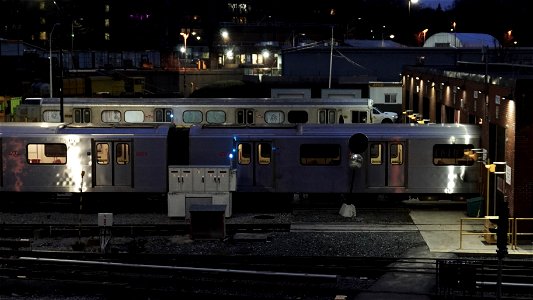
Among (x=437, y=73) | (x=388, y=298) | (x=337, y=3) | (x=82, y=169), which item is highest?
(x=337, y=3)

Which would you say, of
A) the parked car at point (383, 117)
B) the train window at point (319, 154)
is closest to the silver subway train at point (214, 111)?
the parked car at point (383, 117)

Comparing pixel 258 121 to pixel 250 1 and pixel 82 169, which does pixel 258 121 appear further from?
pixel 250 1

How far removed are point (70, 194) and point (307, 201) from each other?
7840mm

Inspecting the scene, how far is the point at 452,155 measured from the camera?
1008 inches

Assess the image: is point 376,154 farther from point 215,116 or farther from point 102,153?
point 215,116

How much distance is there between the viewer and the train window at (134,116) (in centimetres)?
3650

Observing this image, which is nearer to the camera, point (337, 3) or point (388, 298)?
point (388, 298)

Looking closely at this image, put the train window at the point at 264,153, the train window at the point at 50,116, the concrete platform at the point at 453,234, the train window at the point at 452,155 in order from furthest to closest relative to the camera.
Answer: the train window at the point at 50,116, the train window at the point at 264,153, the train window at the point at 452,155, the concrete platform at the point at 453,234

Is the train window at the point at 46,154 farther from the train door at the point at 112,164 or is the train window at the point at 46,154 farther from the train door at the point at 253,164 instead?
the train door at the point at 253,164

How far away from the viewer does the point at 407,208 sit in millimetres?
26375

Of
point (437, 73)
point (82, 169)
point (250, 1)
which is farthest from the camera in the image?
point (250, 1)

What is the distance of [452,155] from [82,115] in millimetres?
Answer: 18073

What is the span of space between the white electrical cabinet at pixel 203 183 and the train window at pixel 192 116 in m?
12.6

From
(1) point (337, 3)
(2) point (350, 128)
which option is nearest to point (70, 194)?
(2) point (350, 128)
